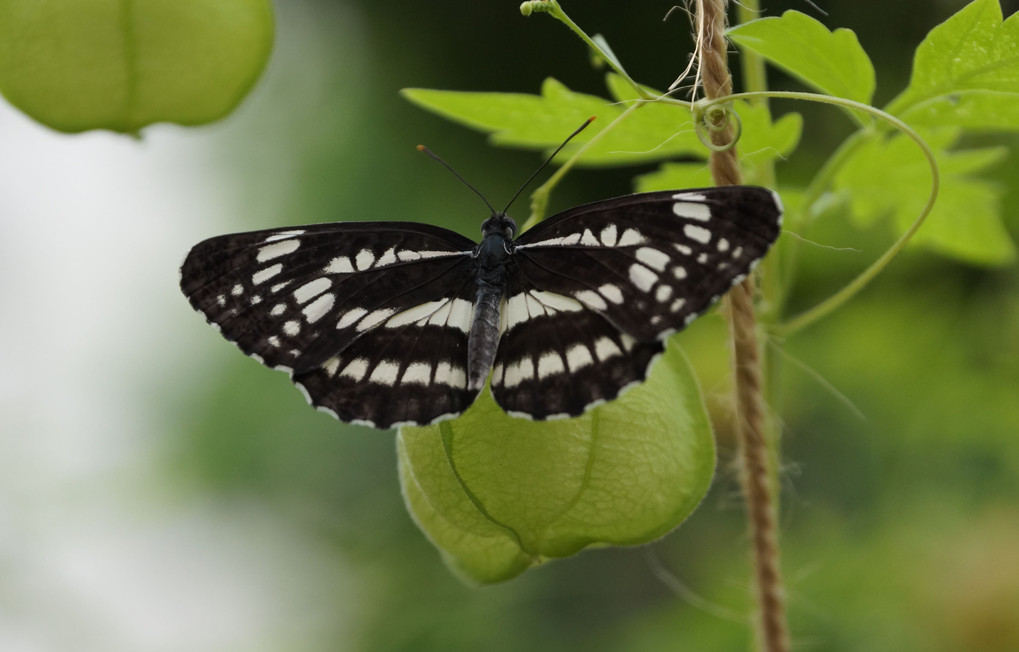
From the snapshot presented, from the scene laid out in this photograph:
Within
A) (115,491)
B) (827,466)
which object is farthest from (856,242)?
(115,491)

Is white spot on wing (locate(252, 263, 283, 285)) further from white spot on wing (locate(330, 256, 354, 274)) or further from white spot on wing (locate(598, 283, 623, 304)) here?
white spot on wing (locate(598, 283, 623, 304))

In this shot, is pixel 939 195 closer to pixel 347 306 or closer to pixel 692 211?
pixel 692 211

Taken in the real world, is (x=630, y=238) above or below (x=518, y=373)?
above

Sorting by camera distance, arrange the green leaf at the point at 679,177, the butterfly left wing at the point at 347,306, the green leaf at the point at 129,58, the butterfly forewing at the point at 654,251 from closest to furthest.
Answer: the butterfly forewing at the point at 654,251
the butterfly left wing at the point at 347,306
the green leaf at the point at 129,58
the green leaf at the point at 679,177

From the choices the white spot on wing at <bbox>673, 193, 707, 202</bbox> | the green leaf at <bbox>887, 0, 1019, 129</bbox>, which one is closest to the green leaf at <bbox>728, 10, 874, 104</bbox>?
the green leaf at <bbox>887, 0, 1019, 129</bbox>

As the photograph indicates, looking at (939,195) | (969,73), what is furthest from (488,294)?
(939,195)

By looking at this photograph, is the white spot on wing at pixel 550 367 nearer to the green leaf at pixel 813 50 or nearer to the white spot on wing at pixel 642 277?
the white spot on wing at pixel 642 277

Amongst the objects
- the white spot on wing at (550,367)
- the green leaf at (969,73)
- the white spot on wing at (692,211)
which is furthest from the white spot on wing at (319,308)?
the green leaf at (969,73)
